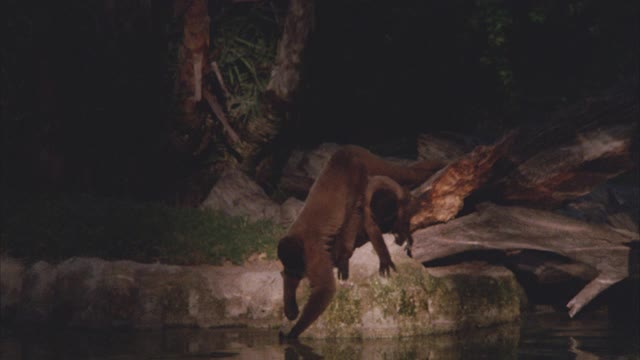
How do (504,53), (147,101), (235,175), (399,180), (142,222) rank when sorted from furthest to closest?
(504,53), (147,101), (235,175), (142,222), (399,180)

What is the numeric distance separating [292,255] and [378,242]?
3.02 ft

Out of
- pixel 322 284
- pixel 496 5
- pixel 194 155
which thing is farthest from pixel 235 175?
pixel 322 284

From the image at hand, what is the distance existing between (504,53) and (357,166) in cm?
945

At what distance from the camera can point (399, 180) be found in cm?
1027

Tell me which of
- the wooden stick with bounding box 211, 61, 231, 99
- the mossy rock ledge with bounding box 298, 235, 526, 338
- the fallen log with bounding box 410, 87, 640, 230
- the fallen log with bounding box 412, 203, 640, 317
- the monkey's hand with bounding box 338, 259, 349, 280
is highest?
the fallen log with bounding box 410, 87, 640, 230

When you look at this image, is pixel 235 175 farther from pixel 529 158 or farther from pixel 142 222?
pixel 529 158

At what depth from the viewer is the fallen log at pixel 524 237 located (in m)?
10.7

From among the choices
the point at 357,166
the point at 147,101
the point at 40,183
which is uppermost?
the point at 357,166

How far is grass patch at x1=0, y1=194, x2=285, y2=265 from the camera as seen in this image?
11953mm

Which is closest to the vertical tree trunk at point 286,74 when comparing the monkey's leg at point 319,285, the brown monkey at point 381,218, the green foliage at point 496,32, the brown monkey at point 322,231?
the green foliage at point 496,32

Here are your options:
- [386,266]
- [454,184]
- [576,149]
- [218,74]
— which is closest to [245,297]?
[386,266]

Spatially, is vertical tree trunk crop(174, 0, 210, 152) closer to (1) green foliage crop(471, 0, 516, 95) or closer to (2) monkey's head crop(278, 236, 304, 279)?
(1) green foliage crop(471, 0, 516, 95)

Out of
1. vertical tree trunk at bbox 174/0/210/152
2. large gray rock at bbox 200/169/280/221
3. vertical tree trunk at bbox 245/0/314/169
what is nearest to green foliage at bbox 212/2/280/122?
vertical tree trunk at bbox 245/0/314/169

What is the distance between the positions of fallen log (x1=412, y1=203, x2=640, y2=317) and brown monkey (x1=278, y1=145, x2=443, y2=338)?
1.45 m
